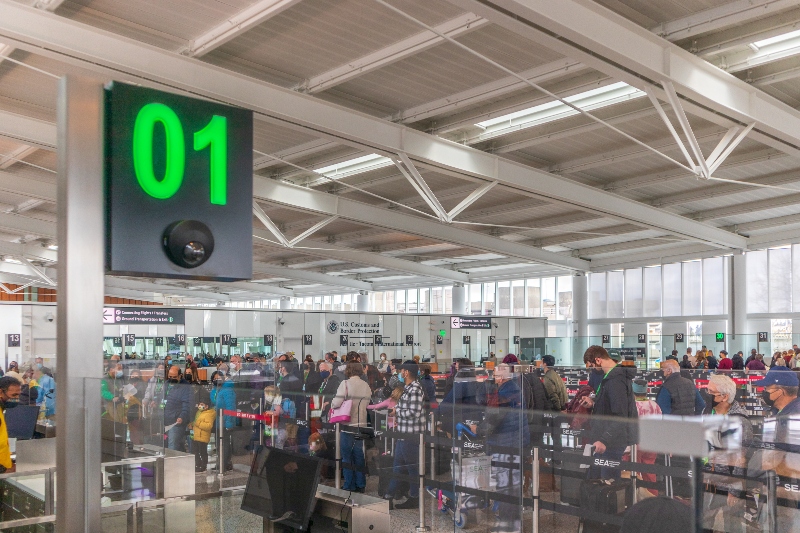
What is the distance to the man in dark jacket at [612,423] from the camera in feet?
16.6

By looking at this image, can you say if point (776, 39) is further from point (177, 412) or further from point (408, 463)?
point (177, 412)

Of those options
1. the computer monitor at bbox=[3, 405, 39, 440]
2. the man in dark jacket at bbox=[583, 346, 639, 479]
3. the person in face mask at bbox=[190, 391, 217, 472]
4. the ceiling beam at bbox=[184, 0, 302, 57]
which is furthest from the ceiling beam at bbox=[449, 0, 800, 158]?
the computer monitor at bbox=[3, 405, 39, 440]

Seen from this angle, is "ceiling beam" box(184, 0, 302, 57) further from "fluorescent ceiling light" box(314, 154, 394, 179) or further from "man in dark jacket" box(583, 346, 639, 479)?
"fluorescent ceiling light" box(314, 154, 394, 179)

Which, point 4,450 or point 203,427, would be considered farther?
point 203,427

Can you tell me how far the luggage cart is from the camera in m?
7.02

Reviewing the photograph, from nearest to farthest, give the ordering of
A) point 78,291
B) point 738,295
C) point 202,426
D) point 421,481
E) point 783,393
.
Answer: point 78,291 → point 783,393 → point 421,481 → point 202,426 → point 738,295

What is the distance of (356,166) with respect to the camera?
55.9 feet

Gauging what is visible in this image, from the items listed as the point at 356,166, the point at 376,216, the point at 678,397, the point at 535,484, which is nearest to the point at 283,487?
the point at 535,484

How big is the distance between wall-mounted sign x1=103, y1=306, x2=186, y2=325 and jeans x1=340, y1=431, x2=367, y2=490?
10.9m

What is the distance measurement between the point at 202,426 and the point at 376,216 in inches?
390

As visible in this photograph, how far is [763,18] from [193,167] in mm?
8831

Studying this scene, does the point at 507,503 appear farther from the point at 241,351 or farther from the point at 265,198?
the point at 241,351

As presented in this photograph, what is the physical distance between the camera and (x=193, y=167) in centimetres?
280

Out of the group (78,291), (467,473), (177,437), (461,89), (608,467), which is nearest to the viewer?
(78,291)
